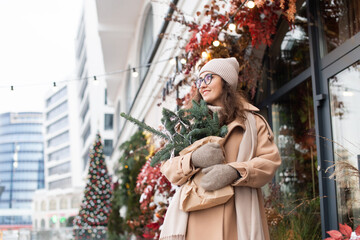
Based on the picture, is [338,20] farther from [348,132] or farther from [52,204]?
[52,204]

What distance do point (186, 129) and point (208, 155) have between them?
30 centimetres

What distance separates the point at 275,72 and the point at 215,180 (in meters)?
3.79

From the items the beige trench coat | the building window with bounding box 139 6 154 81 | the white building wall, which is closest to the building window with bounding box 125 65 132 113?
the white building wall

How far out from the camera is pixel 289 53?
568 cm

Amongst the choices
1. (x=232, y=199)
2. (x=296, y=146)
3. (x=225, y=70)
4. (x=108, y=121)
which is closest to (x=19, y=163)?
(x=108, y=121)

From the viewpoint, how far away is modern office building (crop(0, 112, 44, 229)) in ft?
381

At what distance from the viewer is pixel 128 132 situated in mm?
18969

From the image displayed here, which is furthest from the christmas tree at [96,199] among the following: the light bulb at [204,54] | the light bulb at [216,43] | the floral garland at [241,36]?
the light bulb at [216,43]

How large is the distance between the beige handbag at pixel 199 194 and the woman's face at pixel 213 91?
0.36m

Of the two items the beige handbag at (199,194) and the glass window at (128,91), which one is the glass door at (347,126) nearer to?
the beige handbag at (199,194)

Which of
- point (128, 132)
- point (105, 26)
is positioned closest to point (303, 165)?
point (105, 26)

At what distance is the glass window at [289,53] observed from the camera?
519 centimetres

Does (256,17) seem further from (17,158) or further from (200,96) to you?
(17,158)

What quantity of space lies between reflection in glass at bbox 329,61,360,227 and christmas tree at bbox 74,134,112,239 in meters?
13.0
